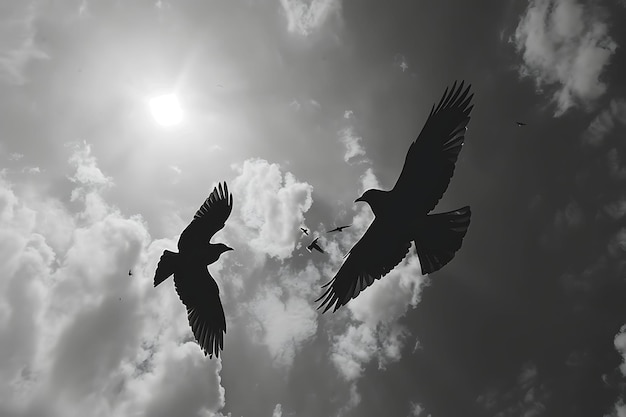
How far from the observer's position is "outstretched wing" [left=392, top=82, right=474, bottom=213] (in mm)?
8711

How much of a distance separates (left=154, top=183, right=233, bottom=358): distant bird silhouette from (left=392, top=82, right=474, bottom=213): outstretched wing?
564 cm

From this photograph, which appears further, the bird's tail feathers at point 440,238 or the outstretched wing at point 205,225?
the outstretched wing at point 205,225

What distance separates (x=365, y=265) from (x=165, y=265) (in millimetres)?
5692

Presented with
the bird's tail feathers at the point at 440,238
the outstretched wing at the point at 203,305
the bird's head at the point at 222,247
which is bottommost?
the bird's tail feathers at the point at 440,238

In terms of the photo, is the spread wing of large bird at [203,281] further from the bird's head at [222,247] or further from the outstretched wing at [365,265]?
the outstretched wing at [365,265]

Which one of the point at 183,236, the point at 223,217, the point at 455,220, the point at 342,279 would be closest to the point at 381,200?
the point at 455,220

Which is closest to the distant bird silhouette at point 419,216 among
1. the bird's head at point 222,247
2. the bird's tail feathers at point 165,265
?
the bird's head at point 222,247

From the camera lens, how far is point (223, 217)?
38.2ft

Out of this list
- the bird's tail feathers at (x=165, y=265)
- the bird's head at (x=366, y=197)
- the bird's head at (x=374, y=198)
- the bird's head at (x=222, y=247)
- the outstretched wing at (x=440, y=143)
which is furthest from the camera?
the bird's head at (x=222, y=247)

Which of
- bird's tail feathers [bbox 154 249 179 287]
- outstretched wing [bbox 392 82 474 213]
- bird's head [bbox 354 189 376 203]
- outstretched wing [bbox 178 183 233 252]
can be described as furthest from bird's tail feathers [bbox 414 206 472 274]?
bird's tail feathers [bbox 154 249 179 287]

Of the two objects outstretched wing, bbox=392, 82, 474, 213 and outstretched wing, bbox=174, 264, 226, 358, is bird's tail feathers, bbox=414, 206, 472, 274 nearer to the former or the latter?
outstretched wing, bbox=392, 82, 474, 213

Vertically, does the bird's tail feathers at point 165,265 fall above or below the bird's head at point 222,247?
below

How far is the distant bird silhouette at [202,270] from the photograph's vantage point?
457 inches

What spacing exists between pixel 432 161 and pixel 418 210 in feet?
3.94
